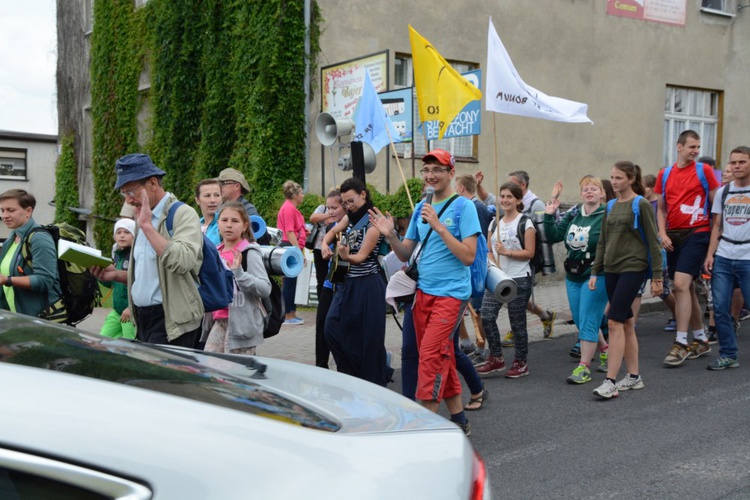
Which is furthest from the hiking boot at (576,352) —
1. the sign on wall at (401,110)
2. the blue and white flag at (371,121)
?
the sign on wall at (401,110)

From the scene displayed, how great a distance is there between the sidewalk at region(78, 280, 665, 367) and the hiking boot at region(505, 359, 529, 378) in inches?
50.7

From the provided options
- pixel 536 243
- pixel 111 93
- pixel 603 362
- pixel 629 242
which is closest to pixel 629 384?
pixel 603 362

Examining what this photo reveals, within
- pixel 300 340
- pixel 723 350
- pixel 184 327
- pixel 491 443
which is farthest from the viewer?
pixel 300 340

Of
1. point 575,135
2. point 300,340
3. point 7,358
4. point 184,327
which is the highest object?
point 575,135

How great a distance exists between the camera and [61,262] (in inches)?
234

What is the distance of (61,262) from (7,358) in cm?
447

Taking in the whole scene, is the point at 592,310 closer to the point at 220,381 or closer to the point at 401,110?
the point at 220,381

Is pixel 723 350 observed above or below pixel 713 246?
below

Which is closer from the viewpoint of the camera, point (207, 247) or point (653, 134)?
point (207, 247)

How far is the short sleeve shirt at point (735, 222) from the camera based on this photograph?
728cm

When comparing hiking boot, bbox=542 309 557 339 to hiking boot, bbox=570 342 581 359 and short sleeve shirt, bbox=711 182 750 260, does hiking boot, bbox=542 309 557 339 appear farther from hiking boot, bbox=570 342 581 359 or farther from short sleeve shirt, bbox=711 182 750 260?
short sleeve shirt, bbox=711 182 750 260

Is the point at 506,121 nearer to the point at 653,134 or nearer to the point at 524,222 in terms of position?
the point at 653,134

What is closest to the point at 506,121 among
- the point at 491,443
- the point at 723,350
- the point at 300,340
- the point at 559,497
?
the point at 300,340

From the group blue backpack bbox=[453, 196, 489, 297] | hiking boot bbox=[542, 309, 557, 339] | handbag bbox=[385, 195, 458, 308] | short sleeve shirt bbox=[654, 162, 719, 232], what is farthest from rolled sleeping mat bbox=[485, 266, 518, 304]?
hiking boot bbox=[542, 309, 557, 339]
